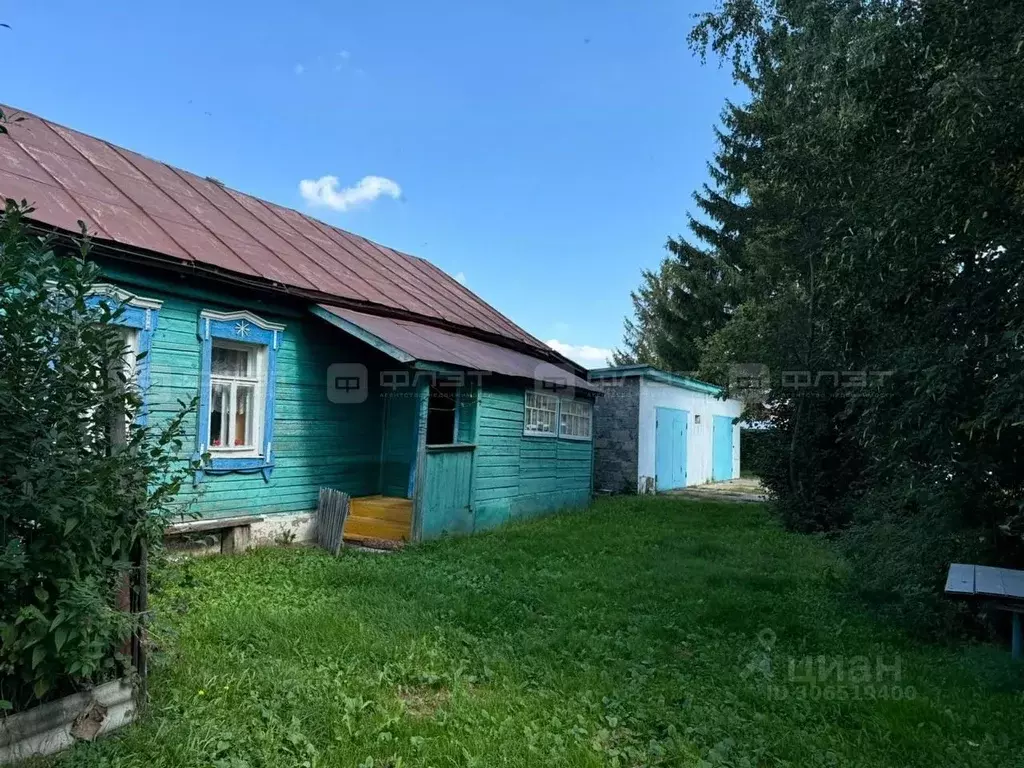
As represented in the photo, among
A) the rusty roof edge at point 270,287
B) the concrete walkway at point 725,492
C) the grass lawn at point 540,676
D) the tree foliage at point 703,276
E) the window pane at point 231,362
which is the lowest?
the concrete walkway at point 725,492

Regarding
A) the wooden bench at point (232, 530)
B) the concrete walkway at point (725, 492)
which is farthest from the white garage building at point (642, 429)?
the wooden bench at point (232, 530)

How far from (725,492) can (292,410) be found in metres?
13.2

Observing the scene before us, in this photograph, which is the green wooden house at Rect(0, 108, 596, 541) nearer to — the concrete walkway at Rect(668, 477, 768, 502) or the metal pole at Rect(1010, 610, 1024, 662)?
the metal pole at Rect(1010, 610, 1024, 662)

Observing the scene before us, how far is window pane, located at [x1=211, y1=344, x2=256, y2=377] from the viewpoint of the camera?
7.70 m

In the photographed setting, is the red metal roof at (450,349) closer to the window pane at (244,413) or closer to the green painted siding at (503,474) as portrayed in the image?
the green painted siding at (503,474)

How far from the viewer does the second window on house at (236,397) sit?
766 cm

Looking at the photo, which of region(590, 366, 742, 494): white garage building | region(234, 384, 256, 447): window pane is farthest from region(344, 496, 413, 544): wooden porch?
region(590, 366, 742, 494): white garage building

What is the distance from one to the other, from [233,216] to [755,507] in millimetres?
11691

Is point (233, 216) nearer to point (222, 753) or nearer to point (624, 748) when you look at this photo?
point (222, 753)

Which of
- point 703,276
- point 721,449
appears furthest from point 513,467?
point 703,276

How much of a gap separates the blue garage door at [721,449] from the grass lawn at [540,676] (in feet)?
49.6

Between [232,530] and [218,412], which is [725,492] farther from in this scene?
[218,412]

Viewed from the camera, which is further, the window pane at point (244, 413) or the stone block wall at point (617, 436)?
the stone block wall at point (617, 436)

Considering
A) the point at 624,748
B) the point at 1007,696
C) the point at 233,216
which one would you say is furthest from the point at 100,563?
the point at 233,216
